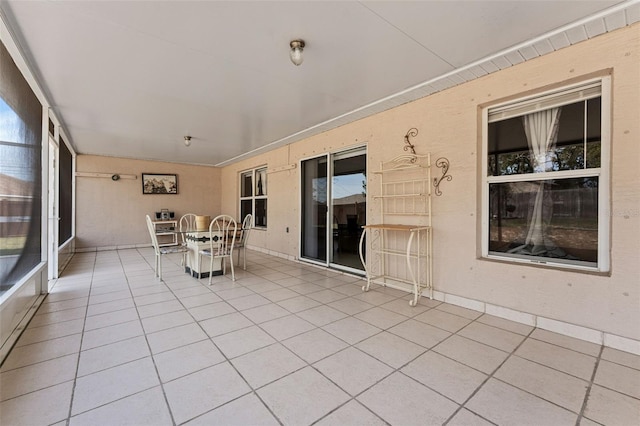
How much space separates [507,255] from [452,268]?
1.69 feet

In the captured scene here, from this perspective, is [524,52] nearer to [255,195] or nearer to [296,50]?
[296,50]

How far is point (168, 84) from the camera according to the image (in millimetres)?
2932

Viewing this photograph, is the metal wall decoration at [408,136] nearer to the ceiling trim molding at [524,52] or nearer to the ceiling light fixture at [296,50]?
the ceiling trim molding at [524,52]

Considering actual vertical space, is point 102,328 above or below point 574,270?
→ below

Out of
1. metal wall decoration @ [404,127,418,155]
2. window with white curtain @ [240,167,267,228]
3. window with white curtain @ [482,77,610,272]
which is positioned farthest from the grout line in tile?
window with white curtain @ [240,167,267,228]

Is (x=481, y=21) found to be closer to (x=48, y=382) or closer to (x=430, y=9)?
(x=430, y=9)

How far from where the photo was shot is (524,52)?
2303mm

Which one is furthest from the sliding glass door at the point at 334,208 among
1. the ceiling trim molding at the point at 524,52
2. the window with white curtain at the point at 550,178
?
the window with white curtain at the point at 550,178

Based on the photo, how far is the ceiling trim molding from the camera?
6.22ft

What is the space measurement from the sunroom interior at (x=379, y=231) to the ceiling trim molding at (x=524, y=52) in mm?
18

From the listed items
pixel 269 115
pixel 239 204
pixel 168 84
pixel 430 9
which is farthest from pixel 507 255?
pixel 239 204

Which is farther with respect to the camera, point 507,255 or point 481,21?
point 507,255

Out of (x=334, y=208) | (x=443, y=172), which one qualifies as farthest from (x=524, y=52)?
(x=334, y=208)

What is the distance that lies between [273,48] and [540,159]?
100.0 inches
